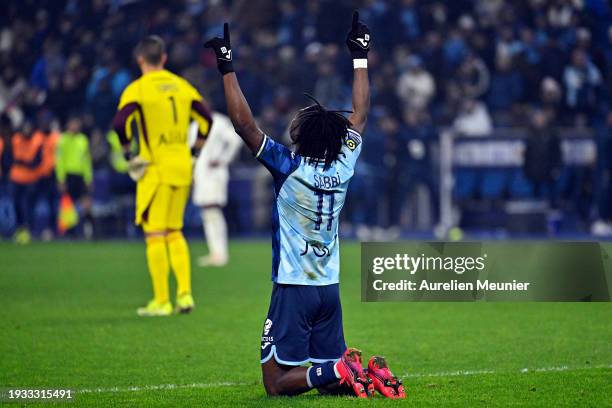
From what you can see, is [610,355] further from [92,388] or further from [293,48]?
[293,48]

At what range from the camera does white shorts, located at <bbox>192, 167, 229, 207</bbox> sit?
1816 cm

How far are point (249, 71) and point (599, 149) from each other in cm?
669

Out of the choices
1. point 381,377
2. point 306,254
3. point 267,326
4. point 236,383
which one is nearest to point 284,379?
point 267,326

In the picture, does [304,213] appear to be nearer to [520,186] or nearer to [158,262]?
[158,262]

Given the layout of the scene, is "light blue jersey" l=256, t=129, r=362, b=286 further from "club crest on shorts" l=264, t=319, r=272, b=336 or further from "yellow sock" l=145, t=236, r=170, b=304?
"yellow sock" l=145, t=236, r=170, b=304

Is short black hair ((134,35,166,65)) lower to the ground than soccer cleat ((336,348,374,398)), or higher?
higher

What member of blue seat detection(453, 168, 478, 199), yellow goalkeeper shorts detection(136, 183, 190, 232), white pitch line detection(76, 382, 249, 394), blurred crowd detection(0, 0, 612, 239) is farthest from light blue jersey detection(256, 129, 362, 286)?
blue seat detection(453, 168, 478, 199)

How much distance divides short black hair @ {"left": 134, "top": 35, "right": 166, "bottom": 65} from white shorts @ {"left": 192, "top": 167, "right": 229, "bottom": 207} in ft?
19.4

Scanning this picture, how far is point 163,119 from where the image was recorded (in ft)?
40.2

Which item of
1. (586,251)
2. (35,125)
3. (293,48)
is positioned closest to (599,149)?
(293,48)

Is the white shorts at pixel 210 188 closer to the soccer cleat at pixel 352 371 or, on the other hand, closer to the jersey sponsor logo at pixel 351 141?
the jersey sponsor logo at pixel 351 141

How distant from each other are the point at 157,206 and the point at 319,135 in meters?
5.14

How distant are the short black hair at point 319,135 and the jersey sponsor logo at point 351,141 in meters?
0.04

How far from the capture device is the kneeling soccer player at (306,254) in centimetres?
715
